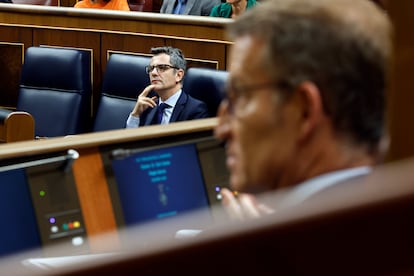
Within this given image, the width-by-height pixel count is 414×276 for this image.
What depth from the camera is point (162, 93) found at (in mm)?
3227

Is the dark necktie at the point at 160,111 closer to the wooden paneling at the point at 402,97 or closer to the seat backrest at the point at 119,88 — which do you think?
the seat backrest at the point at 119,88

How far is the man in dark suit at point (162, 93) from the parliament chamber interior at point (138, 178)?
0.08 metres

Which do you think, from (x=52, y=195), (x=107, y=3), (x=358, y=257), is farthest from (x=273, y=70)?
(x=107, y=3)

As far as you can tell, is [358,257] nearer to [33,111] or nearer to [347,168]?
[347,168]

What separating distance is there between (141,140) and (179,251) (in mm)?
1205

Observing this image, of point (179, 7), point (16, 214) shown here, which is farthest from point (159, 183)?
point (179, 7)

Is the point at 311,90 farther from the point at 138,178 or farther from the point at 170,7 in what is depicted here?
the point at 170,7

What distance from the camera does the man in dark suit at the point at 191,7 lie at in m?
4.38

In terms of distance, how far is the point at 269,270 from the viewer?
0.24 m

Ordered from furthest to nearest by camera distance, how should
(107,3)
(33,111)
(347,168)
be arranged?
(107,3) → (33,111) → (347,168)

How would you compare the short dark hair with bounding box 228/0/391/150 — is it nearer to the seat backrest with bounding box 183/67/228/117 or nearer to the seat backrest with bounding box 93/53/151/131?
the seat backrest with bounding box 183/67/228/117

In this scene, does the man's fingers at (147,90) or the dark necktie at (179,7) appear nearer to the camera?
the man's fingers at (147,90)

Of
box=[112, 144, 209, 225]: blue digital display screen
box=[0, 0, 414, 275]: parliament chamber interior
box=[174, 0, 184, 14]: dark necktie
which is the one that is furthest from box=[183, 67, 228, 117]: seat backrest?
→ box=[112, 144, 209, 225]: blue digital display screen

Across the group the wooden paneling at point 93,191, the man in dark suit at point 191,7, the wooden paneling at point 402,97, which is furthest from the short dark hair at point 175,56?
the wooden paneling at point 402,97
